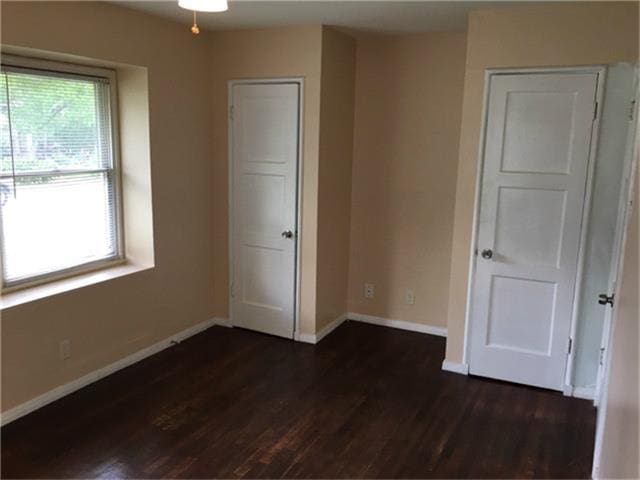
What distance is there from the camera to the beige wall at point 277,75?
3889 mm

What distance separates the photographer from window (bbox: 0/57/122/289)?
10.2 feet

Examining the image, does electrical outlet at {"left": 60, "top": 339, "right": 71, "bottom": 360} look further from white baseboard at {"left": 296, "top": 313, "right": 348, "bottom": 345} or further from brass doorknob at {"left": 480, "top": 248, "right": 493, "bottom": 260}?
brass doorknob at {"left": 480, "top": 248, "right": 493, "bottom": 260}

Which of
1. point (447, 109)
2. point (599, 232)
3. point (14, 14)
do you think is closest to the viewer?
point (14, 14)

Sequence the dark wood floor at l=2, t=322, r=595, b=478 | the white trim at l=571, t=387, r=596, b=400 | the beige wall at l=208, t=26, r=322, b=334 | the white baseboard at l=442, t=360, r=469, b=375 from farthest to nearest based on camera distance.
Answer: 1. the beige wall at l=208, t=26, r=322, b=334
2. the white baseboard at l=442, t=360, r=469, b=375
3. the white trim at l=571, t=387, r=596, b=400
4. the dark wood floor at l=2, t=322, r=595, b=478

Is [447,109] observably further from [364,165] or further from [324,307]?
[324,307]

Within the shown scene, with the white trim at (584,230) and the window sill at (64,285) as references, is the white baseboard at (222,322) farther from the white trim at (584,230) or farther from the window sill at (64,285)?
the white trim at (584,230)

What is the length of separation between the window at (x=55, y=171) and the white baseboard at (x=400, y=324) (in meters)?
2.08

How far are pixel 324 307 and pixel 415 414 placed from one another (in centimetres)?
137

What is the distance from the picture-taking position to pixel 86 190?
3.62 m

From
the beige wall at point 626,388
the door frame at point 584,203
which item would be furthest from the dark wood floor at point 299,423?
the beige wall at point 626,388

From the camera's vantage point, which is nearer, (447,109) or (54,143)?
(54,143)

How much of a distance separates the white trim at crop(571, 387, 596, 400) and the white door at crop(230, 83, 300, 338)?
6.75ft

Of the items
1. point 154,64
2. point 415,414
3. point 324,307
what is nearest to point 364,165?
point 324,307

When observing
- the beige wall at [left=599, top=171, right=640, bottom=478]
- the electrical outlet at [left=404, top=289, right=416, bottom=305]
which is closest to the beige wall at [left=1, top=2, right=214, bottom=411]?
the electrical outlet at [left=404, top=289, right=416, bottom=305]
